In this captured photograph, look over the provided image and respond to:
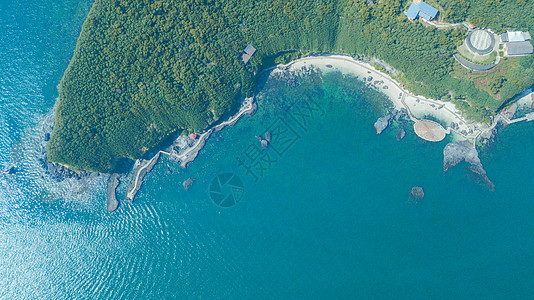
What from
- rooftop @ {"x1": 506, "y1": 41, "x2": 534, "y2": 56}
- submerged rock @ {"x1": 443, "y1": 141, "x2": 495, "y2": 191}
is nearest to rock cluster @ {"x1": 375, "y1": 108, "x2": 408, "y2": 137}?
submerged rock @ {"x1": 443, "y1": 141, "x2": 495, "y2": 191}

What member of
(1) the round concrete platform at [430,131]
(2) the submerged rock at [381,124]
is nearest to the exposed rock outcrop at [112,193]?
(2) the submerged rock at [381,124]

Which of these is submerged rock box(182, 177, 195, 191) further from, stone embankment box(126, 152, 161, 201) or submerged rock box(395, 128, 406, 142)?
submerged rock box(395, 128, 406, 142)

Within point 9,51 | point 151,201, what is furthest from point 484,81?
point 9,51

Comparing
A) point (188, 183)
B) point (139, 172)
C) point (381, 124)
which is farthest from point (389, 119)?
point (139, 172)

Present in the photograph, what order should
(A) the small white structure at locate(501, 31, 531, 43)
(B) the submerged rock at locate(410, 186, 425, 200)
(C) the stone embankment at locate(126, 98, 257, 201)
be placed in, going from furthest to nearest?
(C) the stone embankment at locate(126, 98, 257, 201)
(B) the submerged rock at locate(410, 186, 425, 200)
(A) the small white structure at locate(501, 31, 531, 43)

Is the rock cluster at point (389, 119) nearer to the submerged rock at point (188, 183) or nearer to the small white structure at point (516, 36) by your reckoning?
the small white structure at point (516, 36)

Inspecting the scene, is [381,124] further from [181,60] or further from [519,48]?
[181,60]
